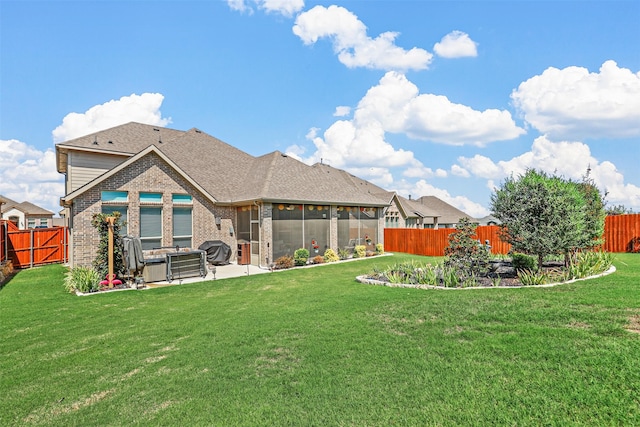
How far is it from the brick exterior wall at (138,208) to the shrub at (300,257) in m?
3.70

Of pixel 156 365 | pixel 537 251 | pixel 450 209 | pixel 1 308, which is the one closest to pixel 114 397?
pixel 156 365

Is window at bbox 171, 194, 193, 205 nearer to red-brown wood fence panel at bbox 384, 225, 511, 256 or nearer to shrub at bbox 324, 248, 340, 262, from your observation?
shrub at bbox 324, 248, 340, 262

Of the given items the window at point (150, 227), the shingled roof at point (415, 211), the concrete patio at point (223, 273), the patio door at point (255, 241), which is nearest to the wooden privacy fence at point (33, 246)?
the window at point (150, 227)

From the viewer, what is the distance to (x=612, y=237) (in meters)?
16.4

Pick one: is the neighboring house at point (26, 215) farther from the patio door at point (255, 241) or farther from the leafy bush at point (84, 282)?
the patio door at point (255, 241)

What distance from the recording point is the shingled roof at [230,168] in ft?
53.3

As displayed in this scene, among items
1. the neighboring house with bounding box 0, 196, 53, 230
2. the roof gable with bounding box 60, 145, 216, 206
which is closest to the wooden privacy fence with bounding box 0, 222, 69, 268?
the roof gable with bounding box 60, 145, 216, 206

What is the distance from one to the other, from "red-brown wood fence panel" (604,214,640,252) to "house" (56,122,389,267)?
1191 centimetres

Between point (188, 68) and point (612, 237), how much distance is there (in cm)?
2256

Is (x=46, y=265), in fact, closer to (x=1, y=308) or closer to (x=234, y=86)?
(x=1, y=308)

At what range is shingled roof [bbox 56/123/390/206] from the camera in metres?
16.2

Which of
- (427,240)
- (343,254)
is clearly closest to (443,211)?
(427,240)

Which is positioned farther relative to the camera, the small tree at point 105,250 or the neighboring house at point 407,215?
the neighboring house at point 407,215

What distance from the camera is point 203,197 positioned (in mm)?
15953
